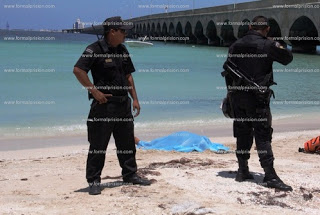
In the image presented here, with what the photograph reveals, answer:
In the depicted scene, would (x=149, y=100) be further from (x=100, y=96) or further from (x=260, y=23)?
(x=100, y=96)

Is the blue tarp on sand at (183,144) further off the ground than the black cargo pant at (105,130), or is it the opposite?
the black cargo pant at (105,130)

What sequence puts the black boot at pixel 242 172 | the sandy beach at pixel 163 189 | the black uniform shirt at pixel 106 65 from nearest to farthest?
the sandy beach at pixel 163 189, the black uniform shirt at pixel 106 65, the black boot at pixel 242 172

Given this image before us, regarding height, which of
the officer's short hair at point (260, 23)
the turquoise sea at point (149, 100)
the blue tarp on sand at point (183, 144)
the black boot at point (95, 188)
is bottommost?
the turquoise sea at point (149, 100)

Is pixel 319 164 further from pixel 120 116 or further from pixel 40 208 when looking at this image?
pixel 40 208

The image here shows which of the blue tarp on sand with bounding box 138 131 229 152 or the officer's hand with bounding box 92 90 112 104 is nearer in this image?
the officer's hand with bounding box 92 90 112 104

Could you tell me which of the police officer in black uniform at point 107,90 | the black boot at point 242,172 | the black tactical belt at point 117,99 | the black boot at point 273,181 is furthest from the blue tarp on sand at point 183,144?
the black tactical belt at point 117,99

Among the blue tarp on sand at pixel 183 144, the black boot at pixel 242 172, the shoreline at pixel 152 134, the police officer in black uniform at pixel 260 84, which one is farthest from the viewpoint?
the shoreline at pixel 152 134

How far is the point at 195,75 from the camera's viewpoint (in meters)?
26.2

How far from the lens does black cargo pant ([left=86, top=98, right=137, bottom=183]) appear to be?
4.54m

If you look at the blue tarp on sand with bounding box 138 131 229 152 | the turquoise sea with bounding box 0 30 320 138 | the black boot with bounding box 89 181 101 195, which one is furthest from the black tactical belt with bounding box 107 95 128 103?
the turquoise sea with bounding box 0 30 320 138

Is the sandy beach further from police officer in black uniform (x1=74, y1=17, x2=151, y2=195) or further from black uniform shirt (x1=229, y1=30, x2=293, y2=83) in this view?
black uniform shirt (x1=229, y1=30, x2=293, y2=83)

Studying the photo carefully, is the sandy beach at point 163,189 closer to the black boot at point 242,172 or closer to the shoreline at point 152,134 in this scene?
the black boot at point 242,172

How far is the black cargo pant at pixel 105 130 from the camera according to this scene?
454cm

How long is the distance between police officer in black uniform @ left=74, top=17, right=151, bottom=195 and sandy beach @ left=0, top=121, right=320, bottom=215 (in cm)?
39
